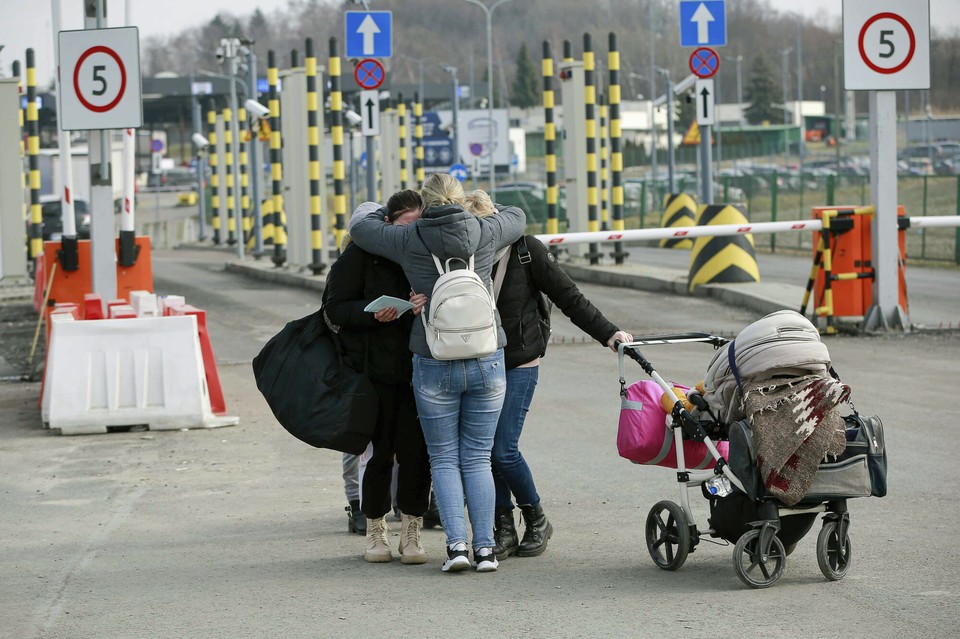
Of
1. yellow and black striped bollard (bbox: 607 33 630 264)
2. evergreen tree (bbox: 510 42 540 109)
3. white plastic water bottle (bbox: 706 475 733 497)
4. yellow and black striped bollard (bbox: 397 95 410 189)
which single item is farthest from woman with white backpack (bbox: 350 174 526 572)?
evergreen tree (bbox: 510 42 540 109)

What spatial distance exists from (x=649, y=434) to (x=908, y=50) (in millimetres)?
9146

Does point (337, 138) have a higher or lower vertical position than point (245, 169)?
lower

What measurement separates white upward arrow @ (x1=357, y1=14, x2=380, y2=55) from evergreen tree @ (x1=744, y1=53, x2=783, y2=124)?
383ft

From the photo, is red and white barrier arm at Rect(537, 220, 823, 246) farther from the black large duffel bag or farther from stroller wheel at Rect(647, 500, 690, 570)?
stroller wheel at Rect(647, 500, 690, 570)

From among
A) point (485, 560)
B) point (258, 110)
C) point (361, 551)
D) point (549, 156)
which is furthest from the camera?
point (258, 110)

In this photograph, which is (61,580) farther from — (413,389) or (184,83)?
(184,83)

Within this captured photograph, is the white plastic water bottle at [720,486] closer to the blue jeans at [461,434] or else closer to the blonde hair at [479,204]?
the blue jeans at [461,434]

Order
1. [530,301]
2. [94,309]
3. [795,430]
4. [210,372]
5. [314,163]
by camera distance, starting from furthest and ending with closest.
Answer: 1. [314,163]
2. [94,309]
3. [210,372]
4. [530,301]
5. [795,430]

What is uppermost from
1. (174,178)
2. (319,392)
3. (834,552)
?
(174,178)

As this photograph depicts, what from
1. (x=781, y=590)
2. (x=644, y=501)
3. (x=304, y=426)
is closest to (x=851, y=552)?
(x=781, y=590)

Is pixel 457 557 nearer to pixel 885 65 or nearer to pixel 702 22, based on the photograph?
pixel 885 65

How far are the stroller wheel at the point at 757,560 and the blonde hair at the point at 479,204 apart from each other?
171 centimetres

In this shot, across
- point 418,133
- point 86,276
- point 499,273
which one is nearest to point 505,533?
point 499,273

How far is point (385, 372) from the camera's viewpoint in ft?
20.9
